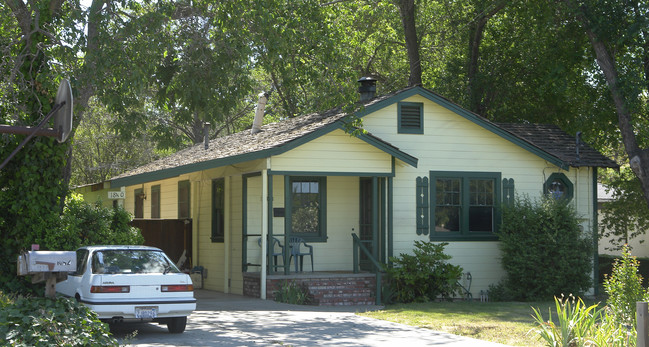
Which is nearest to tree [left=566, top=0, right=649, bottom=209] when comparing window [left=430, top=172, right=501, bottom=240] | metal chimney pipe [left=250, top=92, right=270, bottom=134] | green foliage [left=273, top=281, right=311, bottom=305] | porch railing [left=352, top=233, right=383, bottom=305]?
window [left=430, top=172, right=501, bottom=240]

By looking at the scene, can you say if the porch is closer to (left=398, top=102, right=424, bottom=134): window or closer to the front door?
the front door

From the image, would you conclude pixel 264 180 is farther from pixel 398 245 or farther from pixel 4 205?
pixel 4 205

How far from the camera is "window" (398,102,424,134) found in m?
20.5

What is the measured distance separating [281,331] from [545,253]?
8443 mm

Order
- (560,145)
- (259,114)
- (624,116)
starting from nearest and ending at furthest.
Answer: (624,116) → (560,145) → (259,114)

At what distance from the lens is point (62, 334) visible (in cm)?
977

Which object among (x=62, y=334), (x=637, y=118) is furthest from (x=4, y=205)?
(x=637, y=118)

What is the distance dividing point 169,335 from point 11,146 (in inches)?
235

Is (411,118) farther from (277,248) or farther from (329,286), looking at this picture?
(329,286)

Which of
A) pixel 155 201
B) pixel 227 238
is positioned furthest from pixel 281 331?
pixel 155 201

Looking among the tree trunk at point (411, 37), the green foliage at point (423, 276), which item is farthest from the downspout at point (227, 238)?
the tree trunk at point (411, 37)

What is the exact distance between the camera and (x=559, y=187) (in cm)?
2184

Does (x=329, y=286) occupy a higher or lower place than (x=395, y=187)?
lower

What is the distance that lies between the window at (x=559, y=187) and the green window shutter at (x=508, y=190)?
38.9 inches
